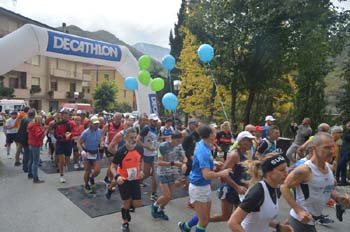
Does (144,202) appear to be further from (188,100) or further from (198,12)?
(188,100)

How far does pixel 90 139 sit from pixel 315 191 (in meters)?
5.04

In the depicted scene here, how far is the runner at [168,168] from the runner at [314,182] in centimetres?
246

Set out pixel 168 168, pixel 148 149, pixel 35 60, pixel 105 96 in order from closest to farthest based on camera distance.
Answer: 1. pixel 168 168
2. pixel 148 149
3. pixel 35 60
4. pixel 105 96

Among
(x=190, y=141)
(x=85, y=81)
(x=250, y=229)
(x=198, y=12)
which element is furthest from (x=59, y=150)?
(x=85, y=81)

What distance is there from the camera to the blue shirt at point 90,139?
6785 millimetres

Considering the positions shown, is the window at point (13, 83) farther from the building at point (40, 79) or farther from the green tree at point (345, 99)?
the green tree at point (345, 99)

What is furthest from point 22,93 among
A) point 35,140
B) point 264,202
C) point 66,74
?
point 264,202

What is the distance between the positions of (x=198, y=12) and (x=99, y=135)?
10307mm

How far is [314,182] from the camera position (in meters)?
2.91

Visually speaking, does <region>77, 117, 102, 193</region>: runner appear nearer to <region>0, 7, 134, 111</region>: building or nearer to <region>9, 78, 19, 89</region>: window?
<region>0, 7, 134, 111</region>: building

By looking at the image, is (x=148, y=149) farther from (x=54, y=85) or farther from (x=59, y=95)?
(x=54, y=85)

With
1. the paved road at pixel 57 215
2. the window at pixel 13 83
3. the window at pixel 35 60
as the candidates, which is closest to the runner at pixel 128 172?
the paved road at pixel 57 215

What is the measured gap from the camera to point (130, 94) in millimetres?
66250

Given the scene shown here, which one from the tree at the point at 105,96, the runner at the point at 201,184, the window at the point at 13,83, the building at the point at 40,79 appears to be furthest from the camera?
the tree at the point at 105,96
